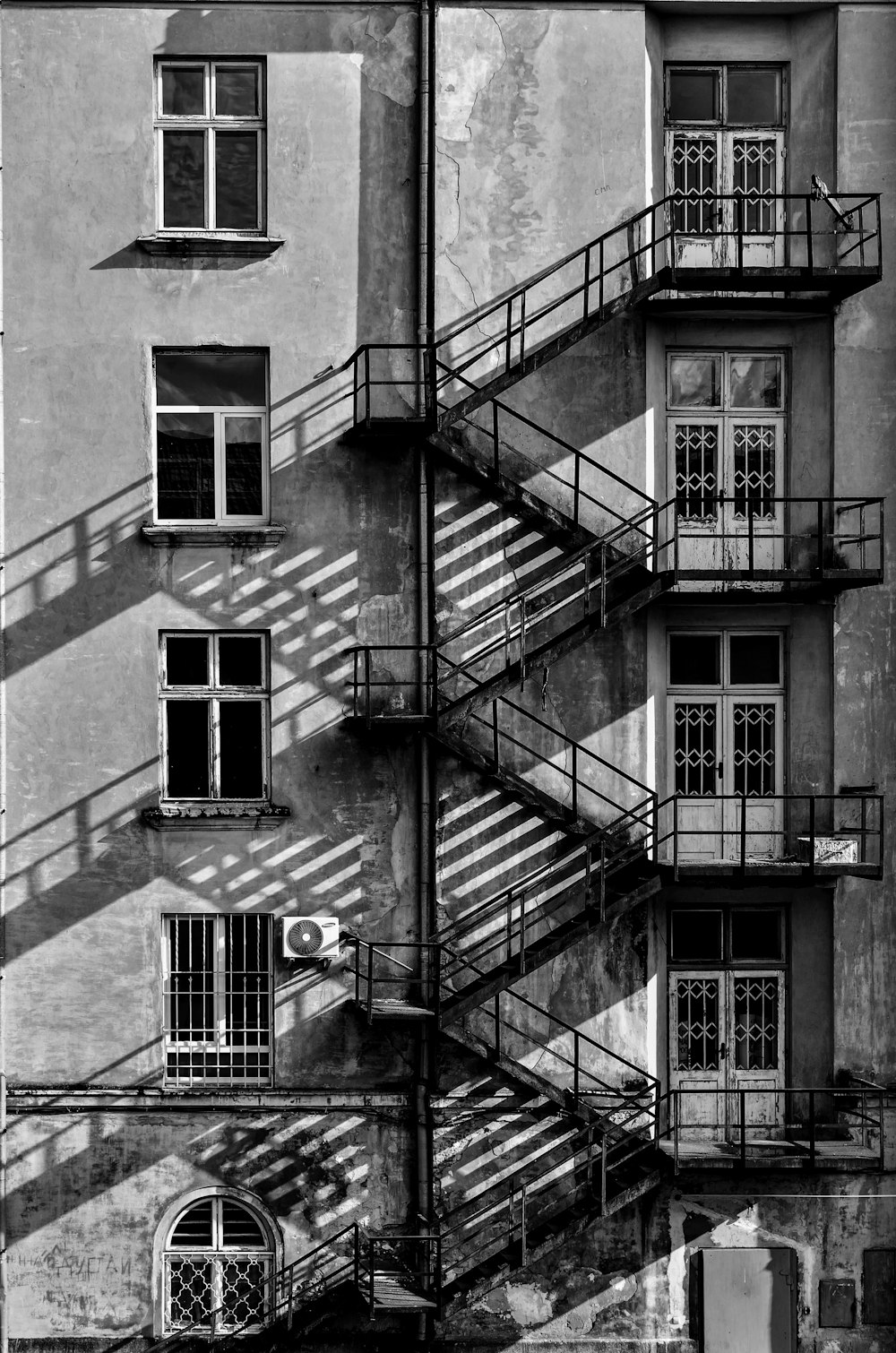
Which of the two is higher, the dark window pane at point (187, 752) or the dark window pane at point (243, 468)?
the dark window pane at point (243, 468)

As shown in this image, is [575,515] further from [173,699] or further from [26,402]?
[26,402]

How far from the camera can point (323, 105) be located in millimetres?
17688

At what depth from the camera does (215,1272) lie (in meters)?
17.5

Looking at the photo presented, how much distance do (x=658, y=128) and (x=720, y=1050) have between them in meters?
10.8

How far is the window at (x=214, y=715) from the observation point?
17766mm

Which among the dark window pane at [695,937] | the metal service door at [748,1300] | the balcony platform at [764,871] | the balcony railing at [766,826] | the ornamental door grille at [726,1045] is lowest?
the metal service door at [748,1300]

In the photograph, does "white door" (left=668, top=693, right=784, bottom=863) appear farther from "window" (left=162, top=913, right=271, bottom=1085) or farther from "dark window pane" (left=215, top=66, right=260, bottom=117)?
"dark window pane" (left=215, top=66, right=260, bottom=117)

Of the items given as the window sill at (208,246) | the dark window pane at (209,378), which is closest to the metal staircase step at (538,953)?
the dark window pane at (209,378)

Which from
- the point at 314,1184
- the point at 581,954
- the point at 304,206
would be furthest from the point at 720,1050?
the point at 304,206

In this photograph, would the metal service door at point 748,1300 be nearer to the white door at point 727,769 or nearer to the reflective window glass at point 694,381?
the white door at point 727,769

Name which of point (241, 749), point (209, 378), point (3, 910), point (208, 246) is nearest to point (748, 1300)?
point (241, 749)

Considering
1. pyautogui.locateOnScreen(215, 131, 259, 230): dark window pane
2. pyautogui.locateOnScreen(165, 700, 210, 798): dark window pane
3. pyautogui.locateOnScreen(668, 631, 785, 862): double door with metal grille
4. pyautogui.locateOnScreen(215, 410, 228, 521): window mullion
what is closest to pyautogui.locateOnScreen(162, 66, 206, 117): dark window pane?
pyautogui.locateOnScreen(215, 131, 259, 230): dark window pane

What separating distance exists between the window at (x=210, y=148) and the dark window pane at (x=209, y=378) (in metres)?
1.49

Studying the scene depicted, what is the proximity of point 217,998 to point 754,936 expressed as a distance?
6334 millimetres
